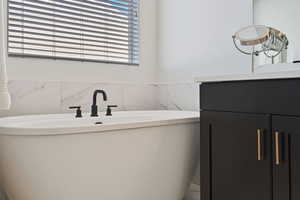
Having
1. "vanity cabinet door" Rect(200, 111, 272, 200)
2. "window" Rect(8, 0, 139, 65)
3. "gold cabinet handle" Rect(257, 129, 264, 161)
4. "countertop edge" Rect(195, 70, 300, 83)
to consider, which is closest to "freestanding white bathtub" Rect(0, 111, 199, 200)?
"vanity cabinet door" Rect(200, 111, 272, 200)

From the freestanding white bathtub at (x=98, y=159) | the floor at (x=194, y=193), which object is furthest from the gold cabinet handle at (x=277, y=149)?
the floor at (x=194, y=193)

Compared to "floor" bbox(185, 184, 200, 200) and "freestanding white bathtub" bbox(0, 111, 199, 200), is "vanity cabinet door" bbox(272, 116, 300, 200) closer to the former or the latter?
"freestanding white bathtub" bbox(0, 111, 199, 200)

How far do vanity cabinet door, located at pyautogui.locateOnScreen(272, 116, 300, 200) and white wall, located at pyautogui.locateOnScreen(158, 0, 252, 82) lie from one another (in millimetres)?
917

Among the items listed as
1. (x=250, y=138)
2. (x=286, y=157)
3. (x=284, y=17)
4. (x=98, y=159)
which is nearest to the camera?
(x=286, y=157)

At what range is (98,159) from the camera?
129 cm

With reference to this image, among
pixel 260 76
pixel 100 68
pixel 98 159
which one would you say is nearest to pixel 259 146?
pixel 260 76

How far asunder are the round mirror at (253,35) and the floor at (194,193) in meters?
1.13

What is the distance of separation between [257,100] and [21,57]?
166 cm

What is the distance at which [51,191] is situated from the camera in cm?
119

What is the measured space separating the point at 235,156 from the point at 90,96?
1.36 m

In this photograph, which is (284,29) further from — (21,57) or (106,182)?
(21,57)

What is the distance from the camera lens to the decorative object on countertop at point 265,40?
1.64 meters

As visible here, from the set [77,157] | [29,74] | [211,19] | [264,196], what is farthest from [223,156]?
[29,74]

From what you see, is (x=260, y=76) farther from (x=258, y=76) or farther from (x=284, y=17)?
(x=284, y=17)
